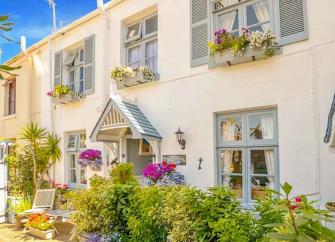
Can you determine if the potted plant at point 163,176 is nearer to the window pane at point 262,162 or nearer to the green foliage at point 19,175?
the window pane at point 262,162

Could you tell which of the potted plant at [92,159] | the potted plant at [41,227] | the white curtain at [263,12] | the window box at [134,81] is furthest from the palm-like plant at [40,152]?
the white curtain at [263,12]

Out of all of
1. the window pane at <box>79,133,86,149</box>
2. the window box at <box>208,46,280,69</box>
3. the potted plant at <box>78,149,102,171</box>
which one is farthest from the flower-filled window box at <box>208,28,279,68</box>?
the window pane at <box>79,133,86,149</box>

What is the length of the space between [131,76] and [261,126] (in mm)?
3435

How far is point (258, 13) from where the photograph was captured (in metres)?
6.38

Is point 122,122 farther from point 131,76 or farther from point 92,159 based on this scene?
point 92,159

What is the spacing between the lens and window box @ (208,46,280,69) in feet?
19.5

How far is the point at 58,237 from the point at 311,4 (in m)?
6.80

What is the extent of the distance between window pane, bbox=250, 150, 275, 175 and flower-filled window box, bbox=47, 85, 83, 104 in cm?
580

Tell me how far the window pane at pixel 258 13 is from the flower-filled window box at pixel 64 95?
5608 mm

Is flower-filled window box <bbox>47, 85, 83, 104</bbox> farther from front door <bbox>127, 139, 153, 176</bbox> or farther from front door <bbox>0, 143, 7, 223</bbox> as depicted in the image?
front door <bbox>127, 139, 153, 176</bbox>

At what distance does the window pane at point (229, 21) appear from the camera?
6699mm

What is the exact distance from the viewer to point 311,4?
18.5ft

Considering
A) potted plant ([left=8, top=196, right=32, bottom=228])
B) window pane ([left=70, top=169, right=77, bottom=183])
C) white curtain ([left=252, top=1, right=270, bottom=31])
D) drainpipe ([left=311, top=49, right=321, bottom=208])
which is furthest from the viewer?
window pane ([left=70, top=169, right=77, bottom=183])

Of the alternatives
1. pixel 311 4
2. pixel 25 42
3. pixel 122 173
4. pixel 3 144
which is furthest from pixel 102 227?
pixel 25 42
